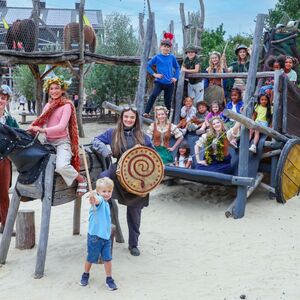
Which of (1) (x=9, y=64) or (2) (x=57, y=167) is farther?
(1) (x=9, y=64)

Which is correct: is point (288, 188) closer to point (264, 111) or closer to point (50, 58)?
point (264, 111)

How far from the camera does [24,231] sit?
17.3ft

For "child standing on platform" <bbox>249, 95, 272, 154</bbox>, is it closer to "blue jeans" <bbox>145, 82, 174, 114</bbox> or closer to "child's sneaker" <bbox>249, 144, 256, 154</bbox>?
"child's sneaker" <bbox>249, 144, 256, 154</bbox>

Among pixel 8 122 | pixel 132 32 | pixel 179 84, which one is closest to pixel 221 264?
pixel 8 122

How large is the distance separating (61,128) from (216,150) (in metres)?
3.08

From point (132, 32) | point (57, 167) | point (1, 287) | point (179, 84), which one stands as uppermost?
point (132, 32)

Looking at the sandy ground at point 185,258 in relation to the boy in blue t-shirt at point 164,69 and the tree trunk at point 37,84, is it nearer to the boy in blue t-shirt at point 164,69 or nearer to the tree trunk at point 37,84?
the boy in blue t-shirt at point 164,69

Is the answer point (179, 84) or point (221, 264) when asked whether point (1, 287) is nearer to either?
point (221, 264)

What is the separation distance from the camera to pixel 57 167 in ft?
14.8

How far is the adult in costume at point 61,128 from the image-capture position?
4527 mm

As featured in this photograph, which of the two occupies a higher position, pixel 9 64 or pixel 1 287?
pixel 9 64

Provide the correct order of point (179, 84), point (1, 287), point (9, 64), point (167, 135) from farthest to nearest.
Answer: point (9, 64) < point (179, 84) < point (167, 135) < point (1, 287)

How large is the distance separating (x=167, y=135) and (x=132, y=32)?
51.6ft

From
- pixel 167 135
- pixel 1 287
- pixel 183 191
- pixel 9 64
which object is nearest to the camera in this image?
pixel 1 287
